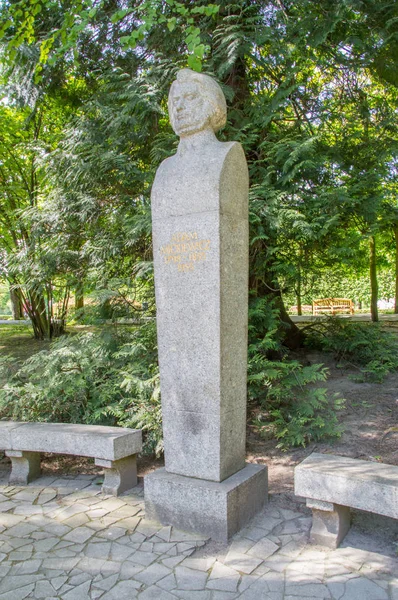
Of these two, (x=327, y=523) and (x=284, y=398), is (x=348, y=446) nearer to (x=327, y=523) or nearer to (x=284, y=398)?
(x=284, y=398)

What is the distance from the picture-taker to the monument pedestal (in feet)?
10.4

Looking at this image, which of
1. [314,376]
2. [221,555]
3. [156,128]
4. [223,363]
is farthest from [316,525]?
[156,128]

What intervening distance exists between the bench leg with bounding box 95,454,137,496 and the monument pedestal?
0.61 m

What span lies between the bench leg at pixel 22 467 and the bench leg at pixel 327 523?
105 inches

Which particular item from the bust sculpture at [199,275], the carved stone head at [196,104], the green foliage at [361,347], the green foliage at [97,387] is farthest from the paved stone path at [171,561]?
the green foliage at [361,347]

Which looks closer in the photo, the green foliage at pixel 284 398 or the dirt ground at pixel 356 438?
the dirt ground at pixel 356 438

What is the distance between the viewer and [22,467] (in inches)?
177

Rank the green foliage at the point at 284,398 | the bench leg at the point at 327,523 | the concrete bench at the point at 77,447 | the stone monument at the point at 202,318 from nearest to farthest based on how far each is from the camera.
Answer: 1. the bench leg at the point at 327,523
2. the stone monument at the point at 202,318
3. the concrete bench at the point at 77,447
4. the green foliage at the point at 284,398

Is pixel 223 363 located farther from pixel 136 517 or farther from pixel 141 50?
pixel 141 50

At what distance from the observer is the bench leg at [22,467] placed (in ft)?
14.5

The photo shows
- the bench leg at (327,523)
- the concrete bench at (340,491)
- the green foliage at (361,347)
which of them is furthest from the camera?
the green foliage at (361,347)

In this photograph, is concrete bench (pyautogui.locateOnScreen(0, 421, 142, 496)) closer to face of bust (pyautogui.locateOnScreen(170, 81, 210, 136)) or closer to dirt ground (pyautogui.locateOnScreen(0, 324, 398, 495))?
dirt ground (pyautogui.locateOnScreen(0, 324, 398, 495))

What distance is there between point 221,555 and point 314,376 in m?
2.50

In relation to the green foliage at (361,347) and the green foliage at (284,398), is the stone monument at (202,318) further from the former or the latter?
the green foliage at (361,347)
